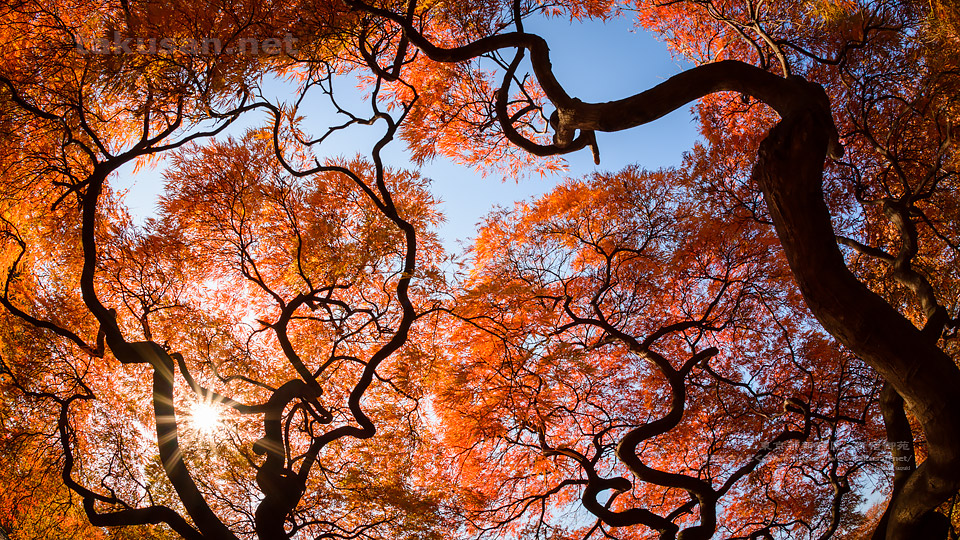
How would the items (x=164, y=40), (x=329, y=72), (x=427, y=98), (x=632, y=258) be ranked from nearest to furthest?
(x=164, y=40) < (x=329, y=72) < (x=427, y=98) < (x=632, y=258)

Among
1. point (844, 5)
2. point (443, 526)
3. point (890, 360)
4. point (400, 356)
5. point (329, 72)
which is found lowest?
point (890, 360)

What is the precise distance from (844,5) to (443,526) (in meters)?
7.03

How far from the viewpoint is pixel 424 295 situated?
21.8ft

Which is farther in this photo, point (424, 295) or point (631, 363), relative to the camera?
point (631, 363)

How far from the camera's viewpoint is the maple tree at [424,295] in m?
4.81

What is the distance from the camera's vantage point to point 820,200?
2758 millimetres

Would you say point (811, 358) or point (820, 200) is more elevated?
point (811, 358)

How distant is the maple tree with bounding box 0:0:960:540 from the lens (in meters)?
4.81

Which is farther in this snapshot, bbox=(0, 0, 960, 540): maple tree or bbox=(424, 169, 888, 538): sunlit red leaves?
bbox=(424, 169, 888, 538): sunlit red leaves

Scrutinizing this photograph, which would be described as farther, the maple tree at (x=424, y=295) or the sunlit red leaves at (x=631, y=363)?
the sunlit red leaves at (x=631, y=363)

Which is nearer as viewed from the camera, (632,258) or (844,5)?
(844,5)

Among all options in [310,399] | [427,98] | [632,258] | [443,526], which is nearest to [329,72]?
[427,98]

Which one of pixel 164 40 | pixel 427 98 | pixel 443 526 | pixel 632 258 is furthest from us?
pixel 632 258

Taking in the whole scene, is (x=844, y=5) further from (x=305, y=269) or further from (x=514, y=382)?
(x=305, y=269)
